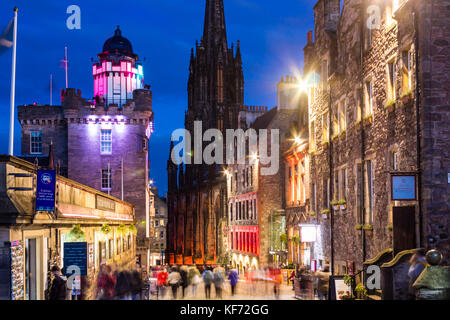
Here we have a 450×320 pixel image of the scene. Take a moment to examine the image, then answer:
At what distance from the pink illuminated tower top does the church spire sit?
26.6 metres

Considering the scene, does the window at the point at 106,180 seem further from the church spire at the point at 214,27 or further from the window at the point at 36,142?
the church spire at the point at 214,27

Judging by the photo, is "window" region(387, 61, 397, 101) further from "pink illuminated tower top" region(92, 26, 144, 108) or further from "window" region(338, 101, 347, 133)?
"pink illuminated tower top" region(92, 26, 144, 108)

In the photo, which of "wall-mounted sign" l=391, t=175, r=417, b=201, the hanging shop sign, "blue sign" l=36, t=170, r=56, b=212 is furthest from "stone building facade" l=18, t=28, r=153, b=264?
"wall-mounted sign" l=391, t=175, r=417, b=201

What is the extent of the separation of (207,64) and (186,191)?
67.8 ft

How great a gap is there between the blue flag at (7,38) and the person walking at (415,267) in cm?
1341

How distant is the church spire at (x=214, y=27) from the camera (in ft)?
327

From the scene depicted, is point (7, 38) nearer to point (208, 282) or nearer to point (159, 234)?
point (208, 282)

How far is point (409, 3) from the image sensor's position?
754 inches

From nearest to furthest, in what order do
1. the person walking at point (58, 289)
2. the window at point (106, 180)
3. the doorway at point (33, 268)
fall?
1. the person walking at point (58, 289)
2. the doorway at point (33, 268)
3. the window at point (106, 180)

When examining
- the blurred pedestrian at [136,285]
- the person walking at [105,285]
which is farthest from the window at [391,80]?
the blurred pedestrian at [136,285]

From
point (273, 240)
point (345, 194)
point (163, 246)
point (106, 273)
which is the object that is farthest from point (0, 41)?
point (163, 246)

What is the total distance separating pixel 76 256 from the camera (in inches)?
838

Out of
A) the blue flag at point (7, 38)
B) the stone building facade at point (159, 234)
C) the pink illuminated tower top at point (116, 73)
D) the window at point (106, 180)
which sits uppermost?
the pink illuminated tower top at point (116, 73)

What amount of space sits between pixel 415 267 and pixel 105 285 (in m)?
13.8
